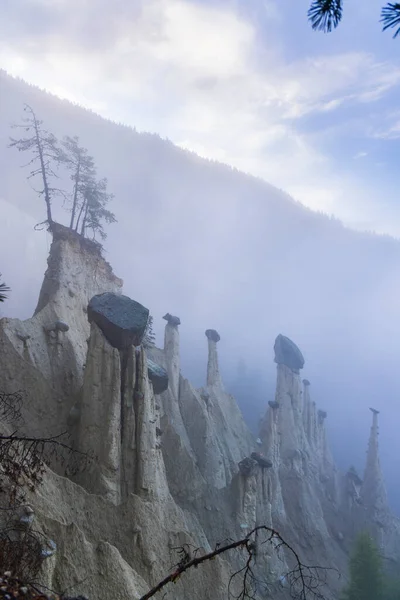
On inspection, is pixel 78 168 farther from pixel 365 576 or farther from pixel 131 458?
pixel 365 576

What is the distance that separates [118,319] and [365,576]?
2186cm

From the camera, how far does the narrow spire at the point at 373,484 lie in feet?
143

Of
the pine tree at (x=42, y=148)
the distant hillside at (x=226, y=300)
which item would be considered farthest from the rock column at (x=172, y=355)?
the distant hillside at (x=226, y=300)

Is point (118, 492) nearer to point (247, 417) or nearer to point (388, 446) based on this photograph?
point (247, 417)

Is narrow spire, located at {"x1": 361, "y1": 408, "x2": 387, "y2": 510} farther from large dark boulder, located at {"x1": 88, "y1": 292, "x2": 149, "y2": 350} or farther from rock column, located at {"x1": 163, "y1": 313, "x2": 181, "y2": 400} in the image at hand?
large dark boulder, located at {"x1": 88, "y1": 292, "x2": 149, "y2": 350}

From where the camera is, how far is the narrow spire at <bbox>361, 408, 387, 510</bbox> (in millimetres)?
43625

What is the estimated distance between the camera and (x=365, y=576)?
83.8 ft

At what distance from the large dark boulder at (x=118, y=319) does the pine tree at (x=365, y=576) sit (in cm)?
1970

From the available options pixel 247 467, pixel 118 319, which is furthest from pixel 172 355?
pixel 118 319

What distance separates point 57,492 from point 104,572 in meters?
3.49

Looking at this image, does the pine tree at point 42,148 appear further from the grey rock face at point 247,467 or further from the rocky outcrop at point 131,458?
the grey rock face at point 247,467

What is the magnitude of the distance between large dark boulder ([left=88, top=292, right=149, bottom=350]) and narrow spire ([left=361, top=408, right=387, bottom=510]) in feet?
119

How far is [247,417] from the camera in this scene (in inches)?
2891

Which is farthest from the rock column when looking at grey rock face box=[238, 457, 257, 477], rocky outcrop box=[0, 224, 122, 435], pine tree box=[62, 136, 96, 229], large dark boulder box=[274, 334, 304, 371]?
large dark boulder box=[274, 334, 304, 371]
